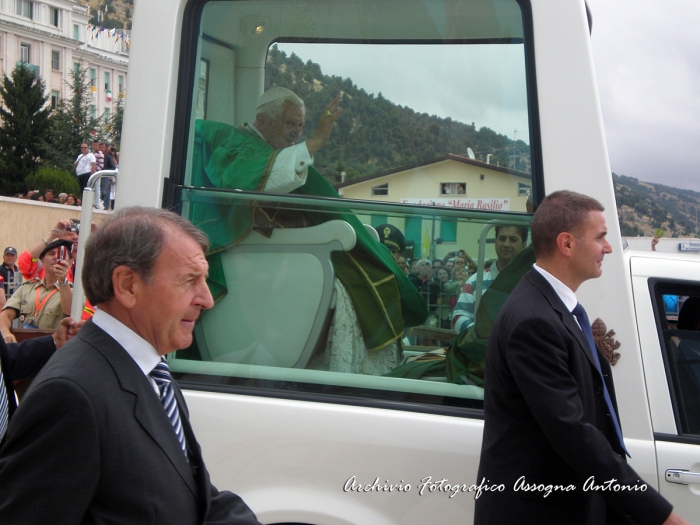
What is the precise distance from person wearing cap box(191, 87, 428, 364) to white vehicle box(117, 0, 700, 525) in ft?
0.12

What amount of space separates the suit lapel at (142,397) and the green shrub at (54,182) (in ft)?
74.2

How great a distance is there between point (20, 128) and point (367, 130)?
37042 mm

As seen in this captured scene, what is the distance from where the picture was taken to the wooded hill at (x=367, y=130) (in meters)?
2.40

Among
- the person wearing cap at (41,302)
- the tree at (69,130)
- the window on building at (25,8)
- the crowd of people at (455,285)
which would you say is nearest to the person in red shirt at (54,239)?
the person wearing cap at (41,302)

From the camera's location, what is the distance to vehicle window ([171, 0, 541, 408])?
7.72ft

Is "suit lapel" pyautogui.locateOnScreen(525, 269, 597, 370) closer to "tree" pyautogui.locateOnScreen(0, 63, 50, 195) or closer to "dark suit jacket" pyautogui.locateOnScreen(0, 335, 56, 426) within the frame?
"dark suit jacket" pyautogui.locateOnScreen(0, 335, 56, 426)

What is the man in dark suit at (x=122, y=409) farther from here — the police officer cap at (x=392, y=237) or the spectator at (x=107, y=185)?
the spectator at (x=107, y=185)

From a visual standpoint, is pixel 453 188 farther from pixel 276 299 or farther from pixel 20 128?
pixel 20 128

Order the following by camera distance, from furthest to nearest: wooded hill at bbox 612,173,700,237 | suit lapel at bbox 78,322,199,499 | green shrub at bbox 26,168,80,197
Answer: green shrub at bbox 26,168,80,197 < wooded hill at bbox 612,173,700,237 < suit lapel at bbox 78,322,199,499

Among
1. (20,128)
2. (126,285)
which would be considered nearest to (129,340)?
(126,285)

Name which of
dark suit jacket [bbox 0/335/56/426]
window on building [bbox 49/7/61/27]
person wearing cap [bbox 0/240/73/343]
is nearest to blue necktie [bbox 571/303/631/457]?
dark suit jacket [bbox 0/335/56/426]

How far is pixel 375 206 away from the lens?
2418 millimetres

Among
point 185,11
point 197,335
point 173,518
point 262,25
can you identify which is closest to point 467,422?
point 197,335

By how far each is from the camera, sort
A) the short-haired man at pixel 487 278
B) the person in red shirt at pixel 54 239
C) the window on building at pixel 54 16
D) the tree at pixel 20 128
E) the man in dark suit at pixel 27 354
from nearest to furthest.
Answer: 1. the man in dark suit at pixel 27 354
2. the short-haired man at pixel 487 278
3. the person in red shirt at pixel 54 239
4. the tree at pixel 20 128
5. the window on building at pixel 54 16
